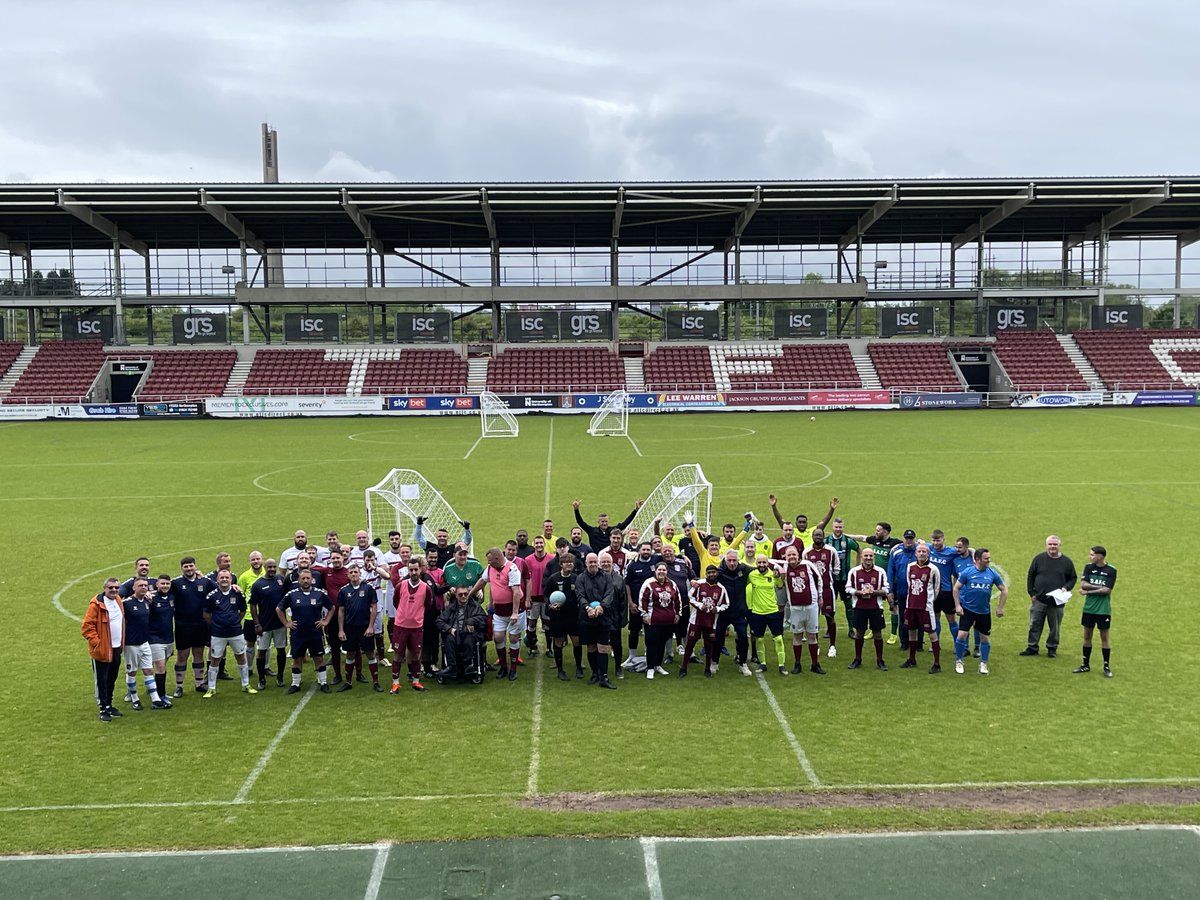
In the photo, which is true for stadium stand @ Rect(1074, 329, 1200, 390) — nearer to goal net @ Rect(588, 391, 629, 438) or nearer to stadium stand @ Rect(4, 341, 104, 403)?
goal net @ Rect(588, 391, 629, 438)

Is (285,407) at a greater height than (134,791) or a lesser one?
greater

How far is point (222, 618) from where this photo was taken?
36.1 ft

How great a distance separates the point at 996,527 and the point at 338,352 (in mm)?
50168

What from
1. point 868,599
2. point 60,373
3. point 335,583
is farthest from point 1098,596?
point 60,373

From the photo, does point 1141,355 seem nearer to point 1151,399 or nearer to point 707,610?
point 1151,399

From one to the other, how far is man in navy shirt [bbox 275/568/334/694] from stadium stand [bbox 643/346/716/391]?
48058mm

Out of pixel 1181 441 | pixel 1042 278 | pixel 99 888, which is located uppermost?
pixel 1042 278

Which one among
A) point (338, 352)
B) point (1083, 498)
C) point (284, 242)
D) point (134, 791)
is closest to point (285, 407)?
point (338, 352)

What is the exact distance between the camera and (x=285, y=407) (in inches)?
2130

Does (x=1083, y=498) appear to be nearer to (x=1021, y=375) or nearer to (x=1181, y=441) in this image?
(x=1181, y=441)

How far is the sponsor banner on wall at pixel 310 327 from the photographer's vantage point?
6184cm

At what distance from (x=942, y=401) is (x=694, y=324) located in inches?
657

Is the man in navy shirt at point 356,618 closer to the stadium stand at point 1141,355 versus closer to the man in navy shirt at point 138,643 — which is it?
the man in navy shirt at point 138,643

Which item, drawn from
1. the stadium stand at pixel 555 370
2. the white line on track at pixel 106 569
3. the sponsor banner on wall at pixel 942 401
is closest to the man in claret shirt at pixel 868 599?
the white line on track at pixel 106 569
